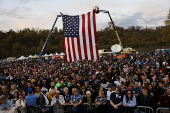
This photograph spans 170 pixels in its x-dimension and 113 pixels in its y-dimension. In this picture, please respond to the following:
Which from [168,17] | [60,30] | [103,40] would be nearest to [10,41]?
[60,30]

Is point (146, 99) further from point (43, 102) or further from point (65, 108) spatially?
point (43, 102)

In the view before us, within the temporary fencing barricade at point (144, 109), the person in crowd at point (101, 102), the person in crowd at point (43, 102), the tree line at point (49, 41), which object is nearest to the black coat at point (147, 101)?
the temporary fencing barricade at point (144, 109)

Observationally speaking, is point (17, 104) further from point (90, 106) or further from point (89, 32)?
point (89, 32)

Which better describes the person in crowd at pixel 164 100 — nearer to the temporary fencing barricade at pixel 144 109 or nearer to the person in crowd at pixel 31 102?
the temporary fencing barricade at pixel 144 109

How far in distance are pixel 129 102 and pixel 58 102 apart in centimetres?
244

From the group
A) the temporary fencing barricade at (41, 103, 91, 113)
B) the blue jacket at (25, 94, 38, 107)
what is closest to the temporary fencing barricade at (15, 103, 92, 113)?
the temporary fencing barricade at (41, 103, 91, 113)

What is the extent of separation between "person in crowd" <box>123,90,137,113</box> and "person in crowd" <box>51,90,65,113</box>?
85.3 inches

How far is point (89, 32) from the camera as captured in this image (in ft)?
31.4

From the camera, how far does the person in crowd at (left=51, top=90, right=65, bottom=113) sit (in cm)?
475

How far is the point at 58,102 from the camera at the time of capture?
477cm

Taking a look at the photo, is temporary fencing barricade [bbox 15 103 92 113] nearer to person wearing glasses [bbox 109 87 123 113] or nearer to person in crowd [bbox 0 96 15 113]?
person in crowd [bbox 0 96 15 113]

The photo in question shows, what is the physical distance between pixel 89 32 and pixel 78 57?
2.08 meters

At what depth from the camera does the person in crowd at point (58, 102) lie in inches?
187

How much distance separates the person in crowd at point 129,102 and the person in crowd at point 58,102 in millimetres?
2166
